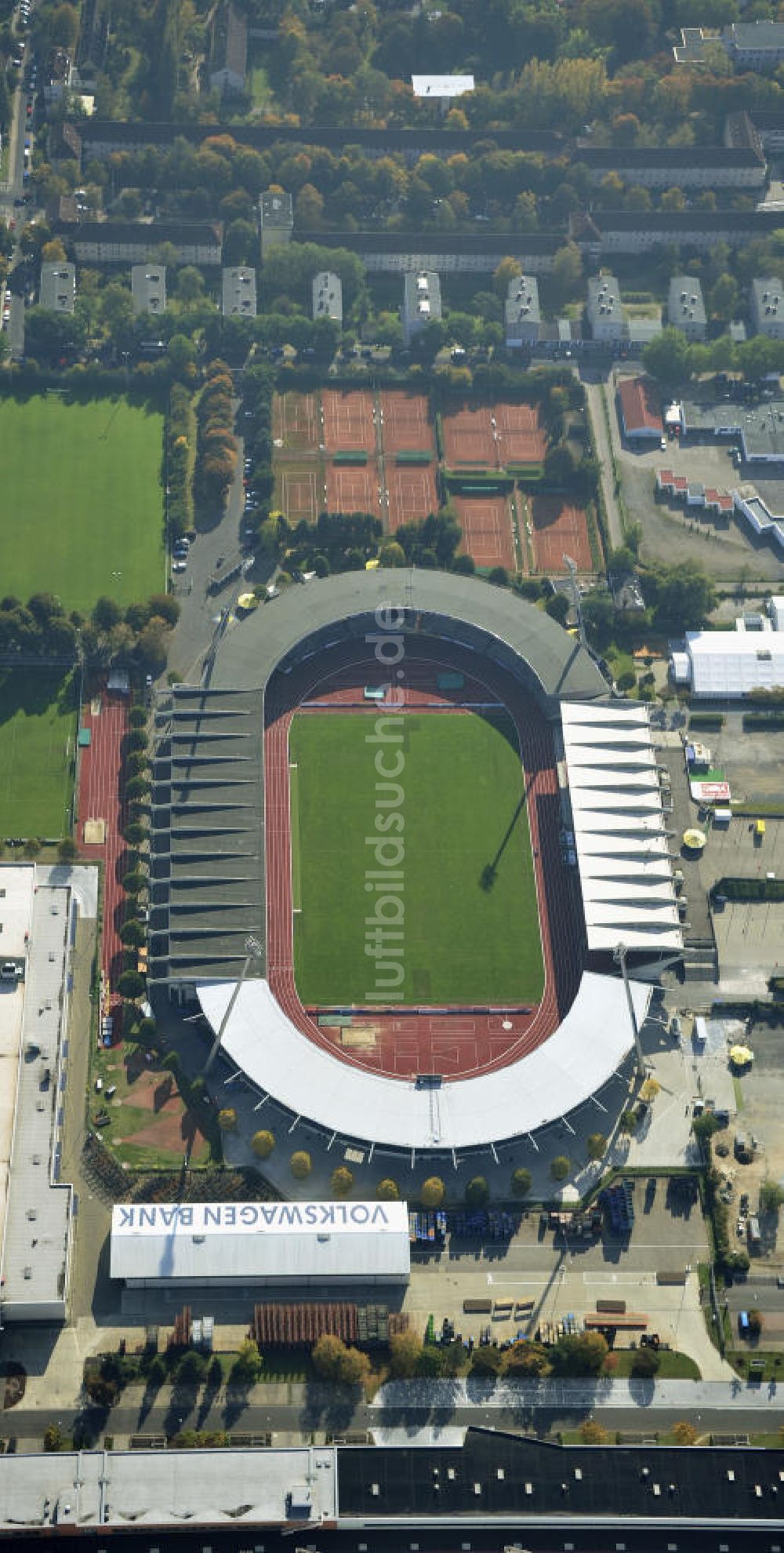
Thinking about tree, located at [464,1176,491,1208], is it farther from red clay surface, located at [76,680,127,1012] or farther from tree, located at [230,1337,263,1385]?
red clay surface, located at [76,680,127,1012]

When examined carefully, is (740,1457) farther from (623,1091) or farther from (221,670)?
(221,670)

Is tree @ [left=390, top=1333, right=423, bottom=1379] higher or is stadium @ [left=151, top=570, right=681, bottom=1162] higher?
stadium @ [left=151, top=570, right=681, bottom=1162]

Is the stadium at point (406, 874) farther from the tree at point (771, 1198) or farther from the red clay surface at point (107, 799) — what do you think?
the tree at point (771, 1198)

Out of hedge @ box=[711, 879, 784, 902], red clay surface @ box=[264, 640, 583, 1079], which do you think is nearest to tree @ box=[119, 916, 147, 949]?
red clay surface @ box=[264, 640, 583, 1079]

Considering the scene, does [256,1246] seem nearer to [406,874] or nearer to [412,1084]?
[412,1084]

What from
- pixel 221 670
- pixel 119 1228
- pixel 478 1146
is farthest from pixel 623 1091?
pixel 221 670

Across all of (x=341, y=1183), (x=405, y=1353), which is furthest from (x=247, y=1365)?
(x=341, y=1183)
